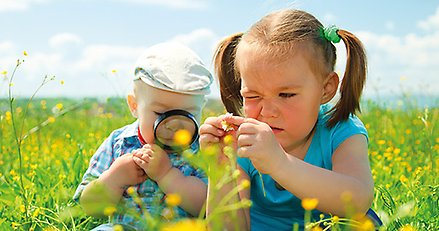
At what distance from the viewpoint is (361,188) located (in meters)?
2.12

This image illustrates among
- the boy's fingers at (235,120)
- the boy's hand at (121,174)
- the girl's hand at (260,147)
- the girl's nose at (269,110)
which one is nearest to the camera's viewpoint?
the girl's hand at (260,147)

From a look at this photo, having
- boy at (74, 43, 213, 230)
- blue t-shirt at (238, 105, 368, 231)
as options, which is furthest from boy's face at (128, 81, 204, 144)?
blue t-shirt at (238, 105, 368, 231)

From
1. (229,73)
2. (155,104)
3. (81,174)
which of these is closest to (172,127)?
(155,104)

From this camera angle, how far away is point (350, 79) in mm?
2498

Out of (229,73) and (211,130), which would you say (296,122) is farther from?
(229,73)

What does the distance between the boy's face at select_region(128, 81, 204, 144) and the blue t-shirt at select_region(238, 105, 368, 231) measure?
34 centimetres

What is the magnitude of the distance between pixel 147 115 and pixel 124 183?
1.09 feet

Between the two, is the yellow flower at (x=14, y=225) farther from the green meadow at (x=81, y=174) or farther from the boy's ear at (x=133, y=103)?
the boy's ear at (x=133, y=103)

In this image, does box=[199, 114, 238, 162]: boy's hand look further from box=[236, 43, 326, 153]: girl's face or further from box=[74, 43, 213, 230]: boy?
box=[74, 43, 213, 230]: boy

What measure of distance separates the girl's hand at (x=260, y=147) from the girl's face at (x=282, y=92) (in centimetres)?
33

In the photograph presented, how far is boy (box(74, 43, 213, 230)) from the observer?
8.64 feet

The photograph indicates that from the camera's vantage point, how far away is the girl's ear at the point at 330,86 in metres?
2.37

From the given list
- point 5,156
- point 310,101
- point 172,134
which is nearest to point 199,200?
point 172,134

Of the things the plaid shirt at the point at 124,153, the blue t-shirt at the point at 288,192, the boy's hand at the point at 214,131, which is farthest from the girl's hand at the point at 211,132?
the plaid shirt at the point at 124,153
